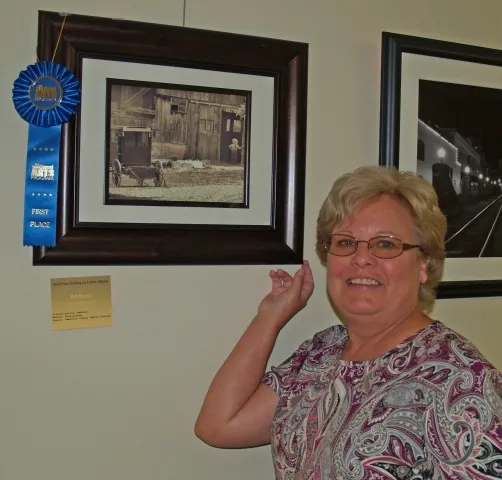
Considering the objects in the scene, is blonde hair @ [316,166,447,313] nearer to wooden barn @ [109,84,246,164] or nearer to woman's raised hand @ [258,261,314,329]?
woman's raised hand @ [258,261,314,329]

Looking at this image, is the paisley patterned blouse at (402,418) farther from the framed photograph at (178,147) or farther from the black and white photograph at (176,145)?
the black and white photograph at (176,145)

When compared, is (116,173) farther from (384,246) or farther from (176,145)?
(384,246)

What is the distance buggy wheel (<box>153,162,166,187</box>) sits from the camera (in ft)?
4.84

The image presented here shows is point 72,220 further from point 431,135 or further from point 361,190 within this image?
point 431,135

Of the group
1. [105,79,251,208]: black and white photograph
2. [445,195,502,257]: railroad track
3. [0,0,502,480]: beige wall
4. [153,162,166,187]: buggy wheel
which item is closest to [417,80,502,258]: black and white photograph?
[445,195,502,257]: railroad track

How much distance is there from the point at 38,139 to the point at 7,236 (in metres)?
0.22

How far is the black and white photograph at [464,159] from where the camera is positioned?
171 cm

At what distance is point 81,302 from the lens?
1432mm

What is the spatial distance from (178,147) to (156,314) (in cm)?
39

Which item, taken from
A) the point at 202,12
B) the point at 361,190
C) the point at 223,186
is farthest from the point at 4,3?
the point at 361,190

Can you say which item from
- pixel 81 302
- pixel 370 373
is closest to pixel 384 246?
pixel 370 373

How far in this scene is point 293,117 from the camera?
1573 mm

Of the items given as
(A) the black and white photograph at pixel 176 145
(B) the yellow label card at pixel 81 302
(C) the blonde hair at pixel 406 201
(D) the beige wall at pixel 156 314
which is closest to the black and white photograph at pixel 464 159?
(D) the beige wall at pixel 156 314

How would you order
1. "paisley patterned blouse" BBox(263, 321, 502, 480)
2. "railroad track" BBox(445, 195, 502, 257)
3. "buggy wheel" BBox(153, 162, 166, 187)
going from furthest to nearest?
"railroad track" BBox(445, 195, 502, 257) < "buggy wheel" BBox(153, 162, 166, 187) < "paisley patterned blouse" BBox(263, 321, 502, 480)
